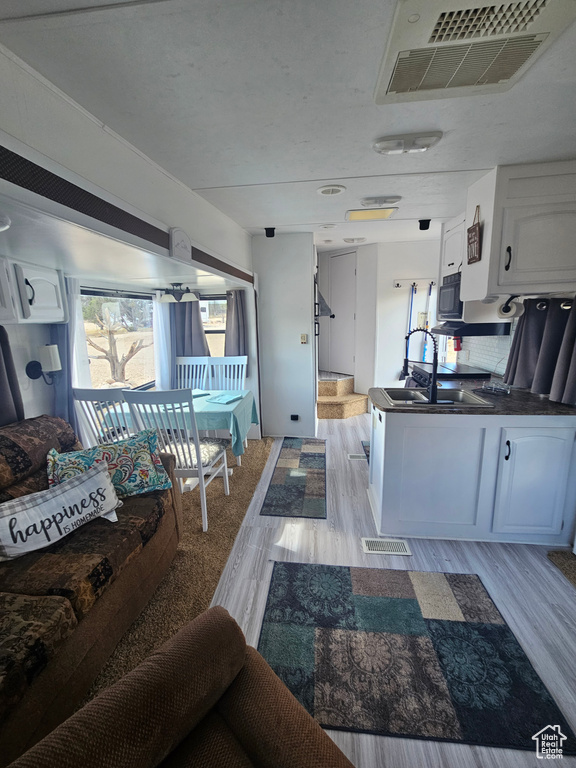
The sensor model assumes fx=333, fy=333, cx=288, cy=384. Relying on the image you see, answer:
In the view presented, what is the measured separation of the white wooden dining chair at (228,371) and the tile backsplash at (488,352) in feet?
8.38

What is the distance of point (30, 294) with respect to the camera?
6.81 feet

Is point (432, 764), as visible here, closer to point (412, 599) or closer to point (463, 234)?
point (412, 599)

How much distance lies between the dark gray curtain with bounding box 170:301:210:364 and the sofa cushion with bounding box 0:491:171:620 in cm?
270

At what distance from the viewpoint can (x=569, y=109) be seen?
1.38 metres

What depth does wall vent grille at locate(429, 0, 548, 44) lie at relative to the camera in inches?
35.5

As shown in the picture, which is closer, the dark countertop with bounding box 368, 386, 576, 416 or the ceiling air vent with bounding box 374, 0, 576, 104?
the ceiling air vent with bounding box 374, 0, 576, 104

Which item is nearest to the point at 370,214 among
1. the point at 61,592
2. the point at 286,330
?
the point at 286,330

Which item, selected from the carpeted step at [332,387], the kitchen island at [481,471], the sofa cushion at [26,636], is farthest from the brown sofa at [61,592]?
the carpeted step at [332,387]

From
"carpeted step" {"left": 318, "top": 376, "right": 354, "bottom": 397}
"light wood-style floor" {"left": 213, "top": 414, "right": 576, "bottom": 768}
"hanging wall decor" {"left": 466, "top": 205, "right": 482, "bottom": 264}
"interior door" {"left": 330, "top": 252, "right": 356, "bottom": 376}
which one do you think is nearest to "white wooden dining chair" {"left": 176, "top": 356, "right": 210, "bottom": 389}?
"light wood-style floor" {"left": 213, "top": 414, "right": 576, "bottom": 768}

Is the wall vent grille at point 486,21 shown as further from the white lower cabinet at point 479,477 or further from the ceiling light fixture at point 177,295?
the ceiling light fixture at point 177,295

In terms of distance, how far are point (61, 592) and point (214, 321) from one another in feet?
11.4

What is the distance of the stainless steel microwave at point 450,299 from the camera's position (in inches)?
108

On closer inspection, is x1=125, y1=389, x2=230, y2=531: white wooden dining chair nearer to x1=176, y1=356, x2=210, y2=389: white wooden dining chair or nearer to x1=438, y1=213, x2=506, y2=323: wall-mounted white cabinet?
x1=176, y1=356, x2=210, y2=389: white wooden dining chair

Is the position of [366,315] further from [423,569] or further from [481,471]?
[423,569]
